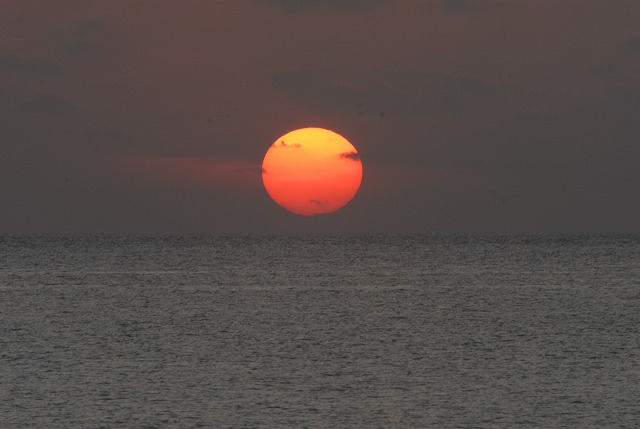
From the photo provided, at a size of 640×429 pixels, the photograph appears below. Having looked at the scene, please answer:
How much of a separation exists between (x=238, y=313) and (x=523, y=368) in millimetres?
17571

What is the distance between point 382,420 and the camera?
17781mm

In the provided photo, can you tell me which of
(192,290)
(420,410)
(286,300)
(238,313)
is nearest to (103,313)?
(238,313)

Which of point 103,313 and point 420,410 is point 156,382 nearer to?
point 420,410

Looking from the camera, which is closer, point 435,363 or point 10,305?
point 435,363

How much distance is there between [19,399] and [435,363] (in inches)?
412

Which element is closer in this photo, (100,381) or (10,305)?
(100,381)

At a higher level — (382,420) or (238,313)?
(238,313)

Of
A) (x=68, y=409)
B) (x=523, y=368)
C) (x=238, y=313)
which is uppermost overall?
(x=238, y=313)

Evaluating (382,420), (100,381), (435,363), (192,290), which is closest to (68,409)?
(100,381)

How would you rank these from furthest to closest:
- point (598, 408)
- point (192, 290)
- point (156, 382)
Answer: point (192, 290)
point (156, 382)
point (598, 408)

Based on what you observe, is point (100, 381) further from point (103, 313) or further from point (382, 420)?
point (103, 313)

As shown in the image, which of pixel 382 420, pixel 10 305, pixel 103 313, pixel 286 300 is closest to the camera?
pixel 382 420

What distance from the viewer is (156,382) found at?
2142cm

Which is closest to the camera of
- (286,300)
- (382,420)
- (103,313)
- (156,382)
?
(382,420)
